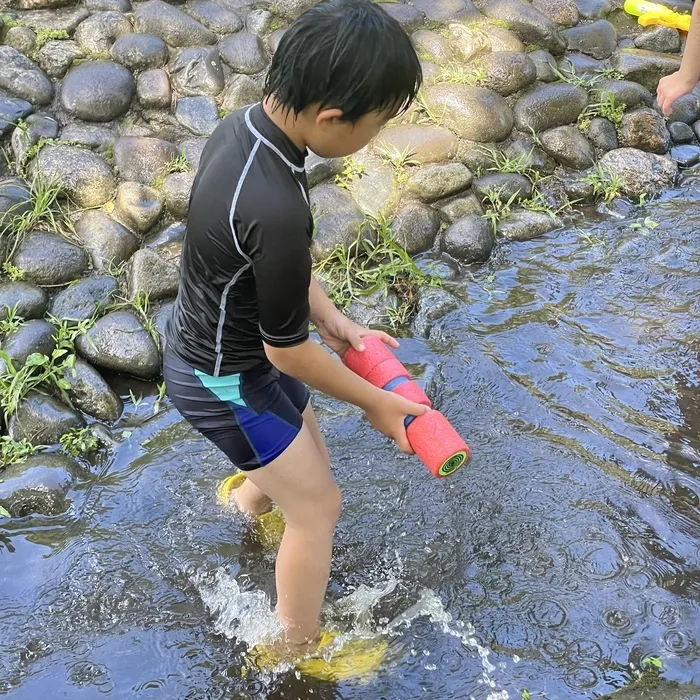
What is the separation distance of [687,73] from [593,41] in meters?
2.37

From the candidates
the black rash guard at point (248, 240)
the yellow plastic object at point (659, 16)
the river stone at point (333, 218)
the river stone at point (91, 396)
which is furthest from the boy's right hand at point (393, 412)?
the yellow plastic object at point (659, 16)

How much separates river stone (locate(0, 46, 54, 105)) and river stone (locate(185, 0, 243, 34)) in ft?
3.83

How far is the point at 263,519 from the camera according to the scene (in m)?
2.98

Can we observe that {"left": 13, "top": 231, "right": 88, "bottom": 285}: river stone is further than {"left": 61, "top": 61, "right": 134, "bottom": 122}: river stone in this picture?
No

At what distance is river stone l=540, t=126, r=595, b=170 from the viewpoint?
499 cm

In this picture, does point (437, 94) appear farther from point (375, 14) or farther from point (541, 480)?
point (375, 14)

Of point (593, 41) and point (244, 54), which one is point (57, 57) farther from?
point (593, 41)

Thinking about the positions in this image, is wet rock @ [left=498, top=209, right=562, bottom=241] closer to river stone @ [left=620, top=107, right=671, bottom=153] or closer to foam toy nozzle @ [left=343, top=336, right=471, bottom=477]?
river stone @ [left=620, top=107, right=671, bottom=153]

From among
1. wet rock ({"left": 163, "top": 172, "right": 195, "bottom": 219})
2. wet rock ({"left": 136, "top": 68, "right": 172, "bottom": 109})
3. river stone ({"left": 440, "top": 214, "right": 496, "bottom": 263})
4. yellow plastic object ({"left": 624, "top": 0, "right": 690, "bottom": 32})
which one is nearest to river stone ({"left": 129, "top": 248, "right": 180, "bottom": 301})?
wet rock ({"left": 163, "top": 172, "right": 195, "bottom": 219})

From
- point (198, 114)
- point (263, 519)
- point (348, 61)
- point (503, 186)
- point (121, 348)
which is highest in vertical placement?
point (348, 61)

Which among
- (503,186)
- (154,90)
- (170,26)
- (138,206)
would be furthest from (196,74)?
(503,186)

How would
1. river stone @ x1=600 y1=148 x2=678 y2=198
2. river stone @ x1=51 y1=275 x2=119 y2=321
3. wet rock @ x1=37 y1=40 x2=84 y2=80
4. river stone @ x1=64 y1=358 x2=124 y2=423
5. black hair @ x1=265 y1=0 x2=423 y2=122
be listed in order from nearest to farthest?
black hair @ x1=265 y1=0 x2=423 y2=122 → river stone @ x1=64 y1=358 x2=124 y2=423 → river stone @ x1=51 y1=275 x2=119 y2=321 → wet rock @ x1=37 y1=40 x2=84 y2=80 → river stone @ x1=600 y1=148 x2=678 y2=198

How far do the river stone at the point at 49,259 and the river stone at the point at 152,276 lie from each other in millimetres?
291

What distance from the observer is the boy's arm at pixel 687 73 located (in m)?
3.31
